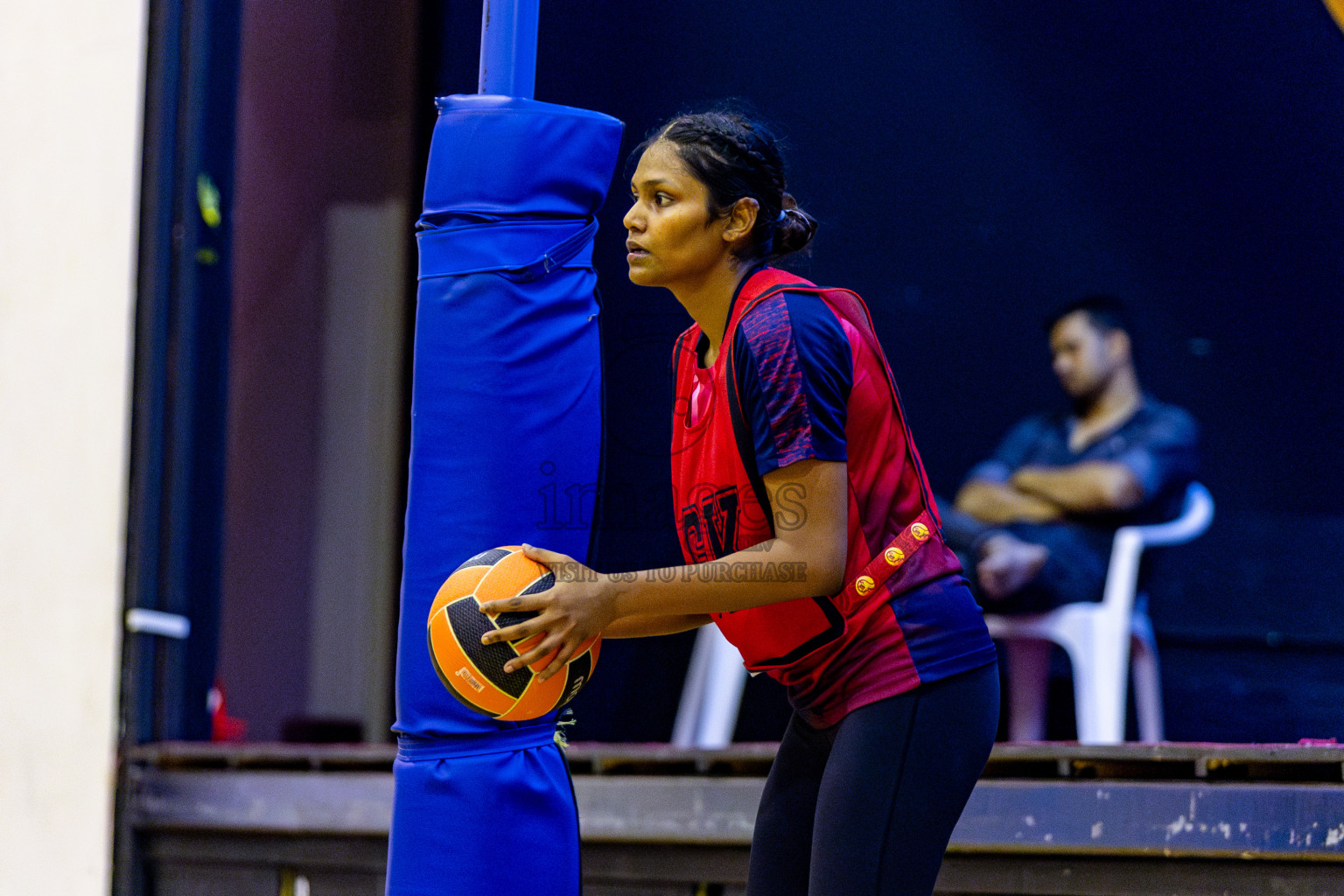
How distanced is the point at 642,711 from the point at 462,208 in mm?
3538

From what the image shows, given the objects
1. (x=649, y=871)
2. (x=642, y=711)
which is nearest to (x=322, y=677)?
(x=642, y=711)

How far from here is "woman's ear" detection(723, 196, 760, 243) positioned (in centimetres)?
229

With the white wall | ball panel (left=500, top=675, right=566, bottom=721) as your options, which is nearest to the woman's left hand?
ball panel (left=500, top=675, right=566, bottom=721)

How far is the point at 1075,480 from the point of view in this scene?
18.1ft

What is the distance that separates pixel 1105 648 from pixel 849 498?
11.3ft

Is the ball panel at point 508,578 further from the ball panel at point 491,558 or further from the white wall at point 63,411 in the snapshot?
the white wall at point 63,411

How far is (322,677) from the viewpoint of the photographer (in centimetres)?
679

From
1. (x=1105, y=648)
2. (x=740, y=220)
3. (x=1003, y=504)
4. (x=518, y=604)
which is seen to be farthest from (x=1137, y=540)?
(x=518, y=604)

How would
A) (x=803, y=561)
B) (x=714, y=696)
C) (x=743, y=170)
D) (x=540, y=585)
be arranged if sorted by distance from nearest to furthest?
(x=803, y=561) < (x=540, y=585) < (x=743, y=170) < (x=714, y=696)

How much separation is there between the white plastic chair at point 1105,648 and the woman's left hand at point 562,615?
3523 mm

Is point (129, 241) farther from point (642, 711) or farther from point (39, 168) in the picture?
point (642, 711)

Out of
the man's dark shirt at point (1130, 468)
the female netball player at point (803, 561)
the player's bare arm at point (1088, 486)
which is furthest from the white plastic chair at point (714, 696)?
the female netball player at point (803, 561)

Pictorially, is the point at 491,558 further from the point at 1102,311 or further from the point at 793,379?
the point at 1102,311

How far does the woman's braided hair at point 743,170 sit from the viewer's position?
229cm
